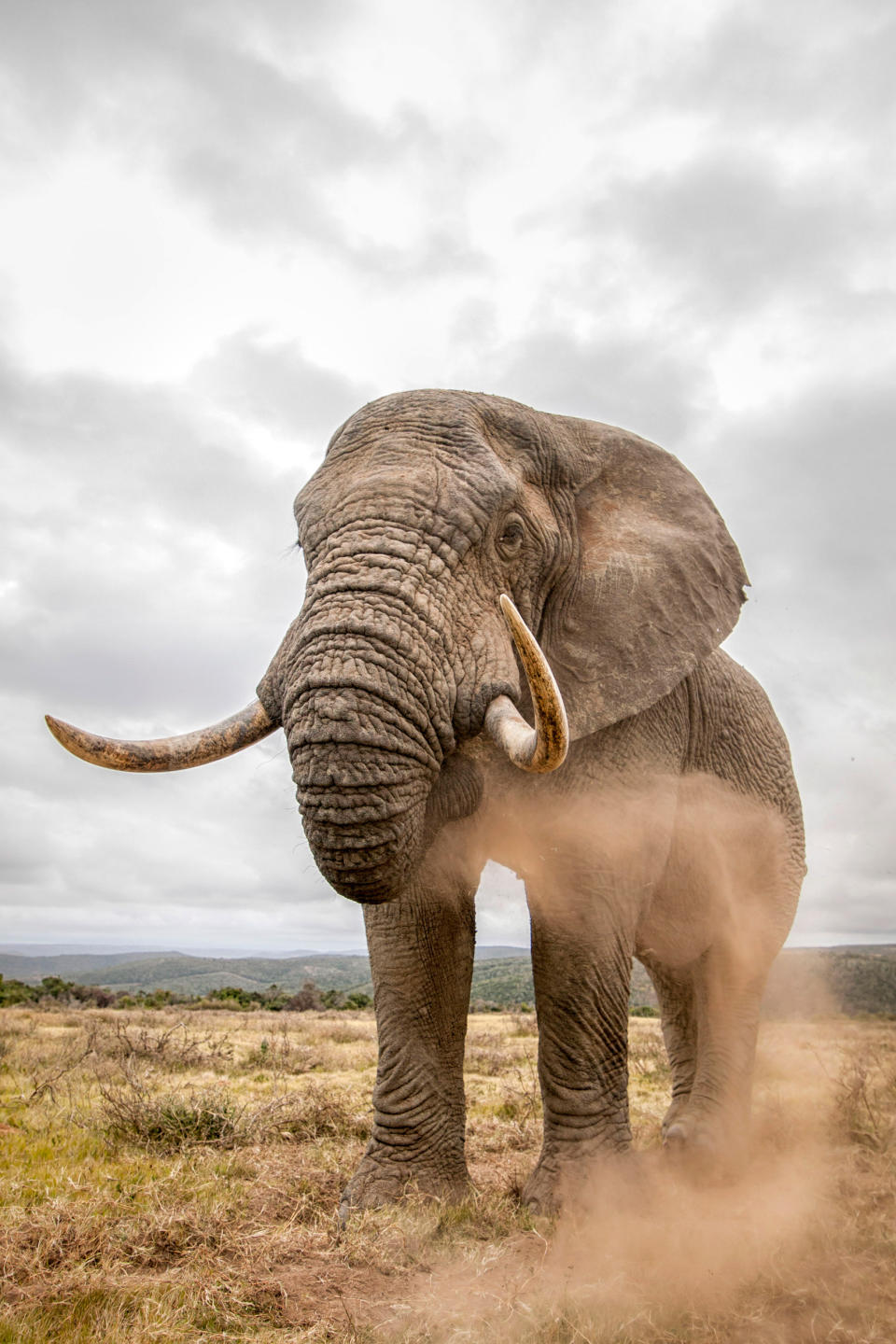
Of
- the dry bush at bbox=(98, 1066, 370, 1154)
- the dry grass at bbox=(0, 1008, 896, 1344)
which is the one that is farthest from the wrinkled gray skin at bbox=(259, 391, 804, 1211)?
the dry bush at bbox=(98, 1066, 370, 1154)

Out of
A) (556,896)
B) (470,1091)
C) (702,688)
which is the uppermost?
(702,688)

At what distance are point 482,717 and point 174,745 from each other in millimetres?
1513

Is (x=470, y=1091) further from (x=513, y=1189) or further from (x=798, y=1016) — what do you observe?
(x=513, y=1189)

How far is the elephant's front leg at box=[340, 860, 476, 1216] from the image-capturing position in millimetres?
5512

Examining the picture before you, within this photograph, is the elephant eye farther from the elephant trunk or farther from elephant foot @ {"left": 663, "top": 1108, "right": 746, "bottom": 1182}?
elephant foot @ {"left": 663, "top": 1108, "right": 746, "bottom": 1182}

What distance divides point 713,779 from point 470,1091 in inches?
194

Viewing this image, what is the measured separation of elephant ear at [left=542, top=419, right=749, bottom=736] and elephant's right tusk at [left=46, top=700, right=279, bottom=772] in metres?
1.56

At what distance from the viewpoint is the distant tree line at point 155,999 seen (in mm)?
23312

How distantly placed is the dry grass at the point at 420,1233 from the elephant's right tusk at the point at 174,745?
74.7 inches

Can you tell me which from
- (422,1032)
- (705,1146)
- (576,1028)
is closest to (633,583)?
(576,1028)

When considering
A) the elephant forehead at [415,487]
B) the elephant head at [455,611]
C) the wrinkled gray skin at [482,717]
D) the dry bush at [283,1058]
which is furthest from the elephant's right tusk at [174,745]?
the dry bush at [283,1058]

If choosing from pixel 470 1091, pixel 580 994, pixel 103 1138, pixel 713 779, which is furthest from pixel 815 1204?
pixel 470 1091

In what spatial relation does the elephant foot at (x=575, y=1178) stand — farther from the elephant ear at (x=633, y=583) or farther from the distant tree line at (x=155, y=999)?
the distant tree line at (x=155, y=999)

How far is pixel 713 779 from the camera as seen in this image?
667 cm
